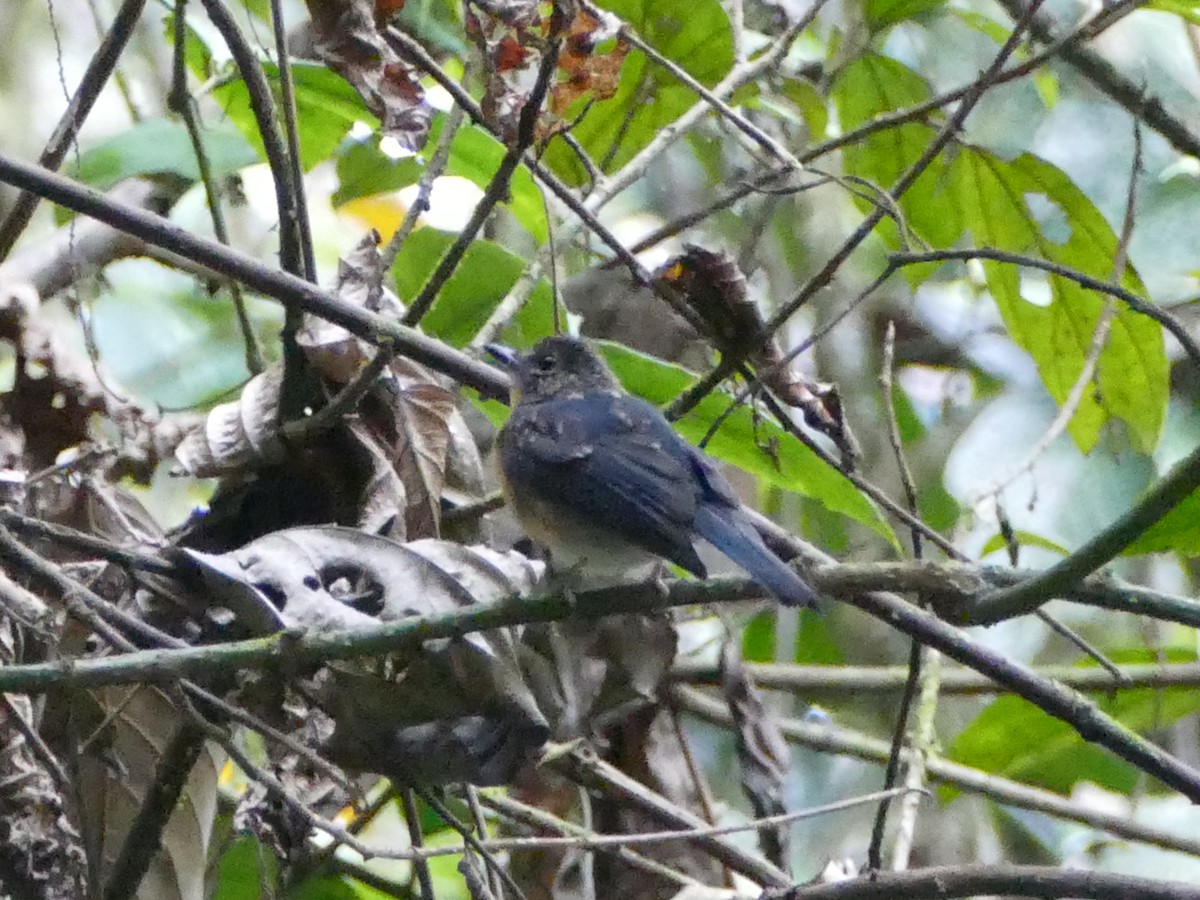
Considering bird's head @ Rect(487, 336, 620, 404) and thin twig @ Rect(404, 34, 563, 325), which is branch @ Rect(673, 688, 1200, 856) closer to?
bird's head @ Rect(487, 336, 620, 404)

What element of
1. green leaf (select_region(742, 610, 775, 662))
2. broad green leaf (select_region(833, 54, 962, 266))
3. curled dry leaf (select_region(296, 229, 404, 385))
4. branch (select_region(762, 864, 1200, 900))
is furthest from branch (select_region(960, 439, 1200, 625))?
green leaf (select_region(742, 610, 775, 662))

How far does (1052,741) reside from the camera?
363 cm

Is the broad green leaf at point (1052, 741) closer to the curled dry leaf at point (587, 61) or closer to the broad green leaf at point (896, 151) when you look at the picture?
the broad green leaf at point (896, 151)

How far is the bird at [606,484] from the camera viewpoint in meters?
2.57

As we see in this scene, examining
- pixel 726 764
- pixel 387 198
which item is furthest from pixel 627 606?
pixel 387 198

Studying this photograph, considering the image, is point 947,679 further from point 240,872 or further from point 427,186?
point 427,186

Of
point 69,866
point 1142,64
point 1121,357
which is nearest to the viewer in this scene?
point 69,866

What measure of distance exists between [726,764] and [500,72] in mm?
2483

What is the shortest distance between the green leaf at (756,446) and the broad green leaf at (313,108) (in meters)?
0.80

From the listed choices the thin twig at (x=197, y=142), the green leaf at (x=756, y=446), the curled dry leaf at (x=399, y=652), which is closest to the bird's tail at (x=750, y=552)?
A: the green leaf at (x=756, y=446)

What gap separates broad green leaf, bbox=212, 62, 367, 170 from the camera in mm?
3104

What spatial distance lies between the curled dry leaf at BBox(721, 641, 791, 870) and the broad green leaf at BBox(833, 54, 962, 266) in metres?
1.46

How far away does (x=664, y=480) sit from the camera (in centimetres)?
269

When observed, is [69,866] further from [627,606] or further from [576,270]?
[576,270]
